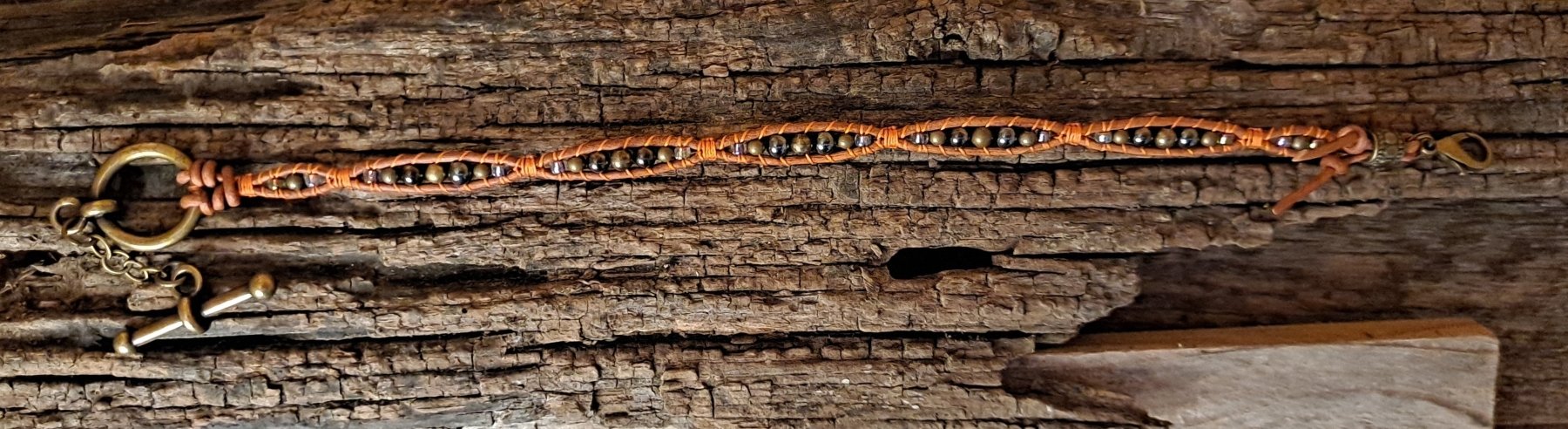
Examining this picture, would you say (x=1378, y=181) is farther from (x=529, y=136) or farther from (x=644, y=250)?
(x=529, y=136)

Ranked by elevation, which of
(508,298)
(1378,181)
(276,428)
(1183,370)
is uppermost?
(1378,181)

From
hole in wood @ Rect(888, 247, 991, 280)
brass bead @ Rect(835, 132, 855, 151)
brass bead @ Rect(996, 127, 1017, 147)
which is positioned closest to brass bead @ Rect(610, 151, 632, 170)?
brass bead @ Rect(835, 132, 855, 151)

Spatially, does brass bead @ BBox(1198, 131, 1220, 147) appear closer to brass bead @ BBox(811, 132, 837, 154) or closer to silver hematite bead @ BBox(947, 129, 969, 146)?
silver hematite bead @ BBox(947, 129, 969, 146)

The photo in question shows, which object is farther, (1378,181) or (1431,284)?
(1431,284)

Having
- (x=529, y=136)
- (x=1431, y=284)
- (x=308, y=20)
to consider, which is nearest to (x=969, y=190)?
(x=529, y=136)

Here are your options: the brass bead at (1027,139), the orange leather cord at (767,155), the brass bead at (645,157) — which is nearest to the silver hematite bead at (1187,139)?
the orange leather cord at (767,155)

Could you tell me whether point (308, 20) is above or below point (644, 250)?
above
